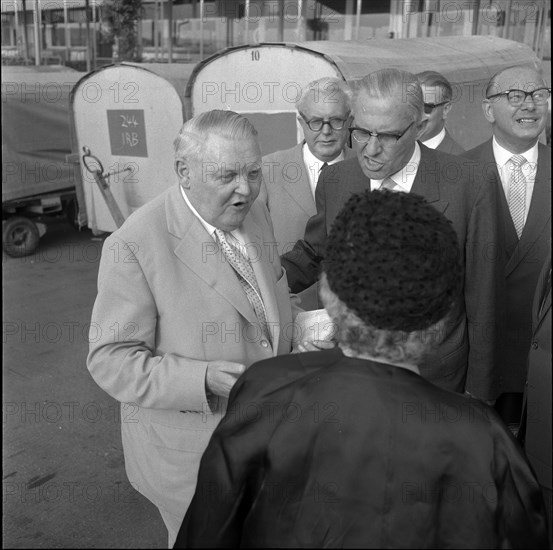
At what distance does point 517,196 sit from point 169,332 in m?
1.92

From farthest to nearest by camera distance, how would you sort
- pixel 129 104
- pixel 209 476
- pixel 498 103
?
pixel 129 104
pixel 498 103
pixel 209 476

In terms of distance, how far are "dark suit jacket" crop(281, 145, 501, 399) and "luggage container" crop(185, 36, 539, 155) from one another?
11.0 ft

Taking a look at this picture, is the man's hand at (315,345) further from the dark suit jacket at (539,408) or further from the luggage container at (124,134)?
the luggage container at (124,134)

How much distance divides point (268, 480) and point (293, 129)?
507 cm

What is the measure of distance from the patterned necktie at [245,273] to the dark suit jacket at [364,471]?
72cm

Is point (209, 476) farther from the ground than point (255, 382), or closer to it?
closer to it

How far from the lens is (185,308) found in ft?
6.63

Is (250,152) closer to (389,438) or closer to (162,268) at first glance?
(162,268)

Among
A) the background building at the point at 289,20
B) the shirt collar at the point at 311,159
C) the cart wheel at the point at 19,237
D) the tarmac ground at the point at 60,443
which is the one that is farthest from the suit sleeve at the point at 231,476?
the background building at the point at 289,20

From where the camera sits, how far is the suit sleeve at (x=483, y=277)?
250 cm

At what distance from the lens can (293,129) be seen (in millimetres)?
6148

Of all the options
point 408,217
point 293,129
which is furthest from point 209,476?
point 293,129

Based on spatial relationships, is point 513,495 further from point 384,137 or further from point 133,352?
point 384,137

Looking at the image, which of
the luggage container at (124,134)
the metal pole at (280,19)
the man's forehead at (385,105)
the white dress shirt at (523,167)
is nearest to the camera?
the man's forehead at (385,105)
